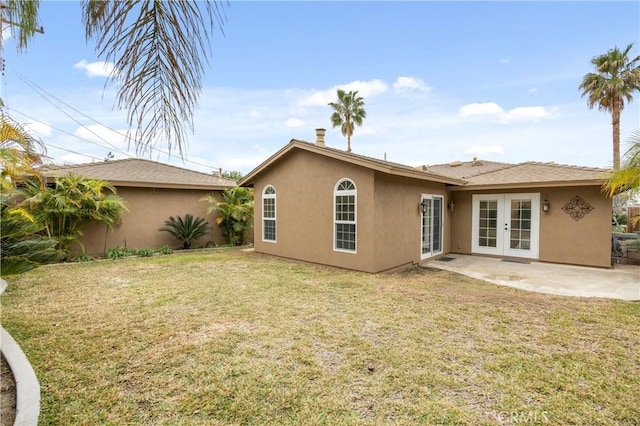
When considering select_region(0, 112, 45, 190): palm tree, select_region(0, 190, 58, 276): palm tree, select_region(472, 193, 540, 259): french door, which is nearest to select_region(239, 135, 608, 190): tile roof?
select_region(472, 193, 540, 259): french door

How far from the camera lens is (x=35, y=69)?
1365 millimetres

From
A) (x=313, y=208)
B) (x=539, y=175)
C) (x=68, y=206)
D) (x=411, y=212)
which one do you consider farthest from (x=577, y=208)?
(x=68, y=206)

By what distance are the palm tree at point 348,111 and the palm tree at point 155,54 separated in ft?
80.2

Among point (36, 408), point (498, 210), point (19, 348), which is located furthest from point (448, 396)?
point (498, 210)

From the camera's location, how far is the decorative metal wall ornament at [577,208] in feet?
30.6

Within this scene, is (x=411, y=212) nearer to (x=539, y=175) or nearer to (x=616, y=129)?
(x=539, y=175)

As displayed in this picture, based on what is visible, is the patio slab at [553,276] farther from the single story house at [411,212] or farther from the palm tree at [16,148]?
the palm tree at [16,148]

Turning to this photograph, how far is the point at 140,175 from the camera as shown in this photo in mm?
12430

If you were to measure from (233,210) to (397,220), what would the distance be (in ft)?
23.4

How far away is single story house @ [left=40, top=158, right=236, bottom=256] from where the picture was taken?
36.9 ft

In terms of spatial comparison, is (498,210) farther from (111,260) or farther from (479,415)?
(111,260)

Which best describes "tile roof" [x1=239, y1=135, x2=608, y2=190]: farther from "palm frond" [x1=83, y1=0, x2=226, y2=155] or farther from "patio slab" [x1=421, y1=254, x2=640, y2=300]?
"palm frond" [x1=83, y1=0, x2=226, y2=155]

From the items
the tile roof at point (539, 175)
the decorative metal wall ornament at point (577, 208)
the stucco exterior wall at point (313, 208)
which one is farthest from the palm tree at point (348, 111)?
the decorative metal wall ornament at point (577, 208)

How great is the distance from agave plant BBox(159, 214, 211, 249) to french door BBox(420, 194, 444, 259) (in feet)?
27.0
